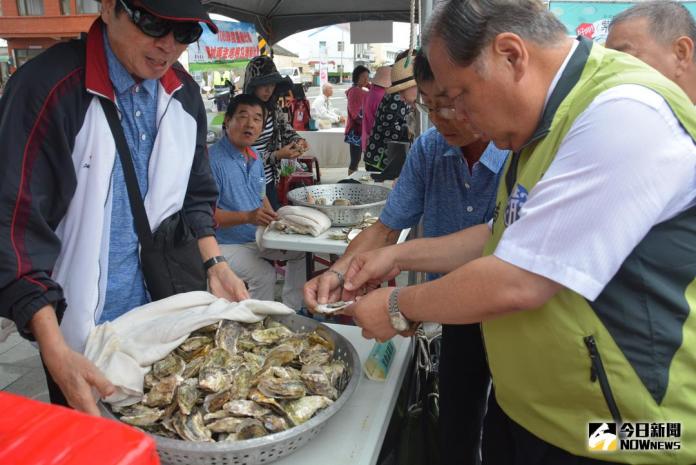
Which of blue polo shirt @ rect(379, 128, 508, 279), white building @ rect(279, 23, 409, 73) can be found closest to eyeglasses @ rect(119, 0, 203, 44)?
blue polo shirt @ rect(379, 128, 508, 279)

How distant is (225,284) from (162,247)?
0.26 metres

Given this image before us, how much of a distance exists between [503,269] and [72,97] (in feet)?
3.78

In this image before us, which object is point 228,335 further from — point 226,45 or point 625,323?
point 226,45

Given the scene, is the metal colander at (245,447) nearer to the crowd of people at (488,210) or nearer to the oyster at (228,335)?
the crowd of people at (488,210)

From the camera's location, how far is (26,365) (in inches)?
132

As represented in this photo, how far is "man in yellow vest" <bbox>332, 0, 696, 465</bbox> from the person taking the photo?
2.65 ft

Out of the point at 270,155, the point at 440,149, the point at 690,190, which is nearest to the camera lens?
the point at 690,190

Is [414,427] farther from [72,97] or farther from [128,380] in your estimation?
[72,97]

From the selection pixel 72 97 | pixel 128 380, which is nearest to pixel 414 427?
pixel 128 380

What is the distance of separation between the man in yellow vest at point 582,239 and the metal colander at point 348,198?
6.81 ft

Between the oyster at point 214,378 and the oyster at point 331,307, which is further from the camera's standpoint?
the oyster at point 331,307

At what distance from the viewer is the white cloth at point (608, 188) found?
0.79 metres

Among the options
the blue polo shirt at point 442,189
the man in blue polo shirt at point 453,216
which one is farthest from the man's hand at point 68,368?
the blue polo shirt at point 442,189

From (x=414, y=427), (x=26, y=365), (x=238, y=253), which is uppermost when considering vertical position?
(x=238, y=253)
